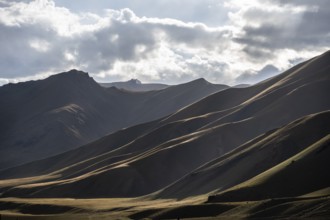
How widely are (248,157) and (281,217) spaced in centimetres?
9771

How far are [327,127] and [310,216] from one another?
106m

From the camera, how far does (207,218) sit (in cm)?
10500

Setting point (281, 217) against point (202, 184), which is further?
point (202, 184)

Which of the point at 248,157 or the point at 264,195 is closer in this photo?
the point at 264,195

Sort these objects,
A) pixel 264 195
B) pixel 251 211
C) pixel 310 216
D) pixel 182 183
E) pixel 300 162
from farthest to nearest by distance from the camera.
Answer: pixel 182 183 → pixel 300 162 → pixel 264 195 → pixel 251 211 → pixel 310 216

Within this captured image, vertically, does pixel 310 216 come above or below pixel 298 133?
below

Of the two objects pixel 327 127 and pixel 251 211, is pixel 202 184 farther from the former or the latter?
pixel 251 211

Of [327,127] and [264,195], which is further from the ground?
[327,127]

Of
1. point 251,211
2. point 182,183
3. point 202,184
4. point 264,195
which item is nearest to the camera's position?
point 251,211

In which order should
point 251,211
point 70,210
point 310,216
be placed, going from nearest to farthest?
point 310,216 < point 251,211 < point 70,210

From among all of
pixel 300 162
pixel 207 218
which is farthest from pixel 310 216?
pixel 300 162

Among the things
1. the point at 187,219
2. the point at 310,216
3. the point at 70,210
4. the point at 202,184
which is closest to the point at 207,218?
the point at 187,219

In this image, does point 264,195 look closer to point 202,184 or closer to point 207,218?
point 207,218

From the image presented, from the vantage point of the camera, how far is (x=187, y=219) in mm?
106375
